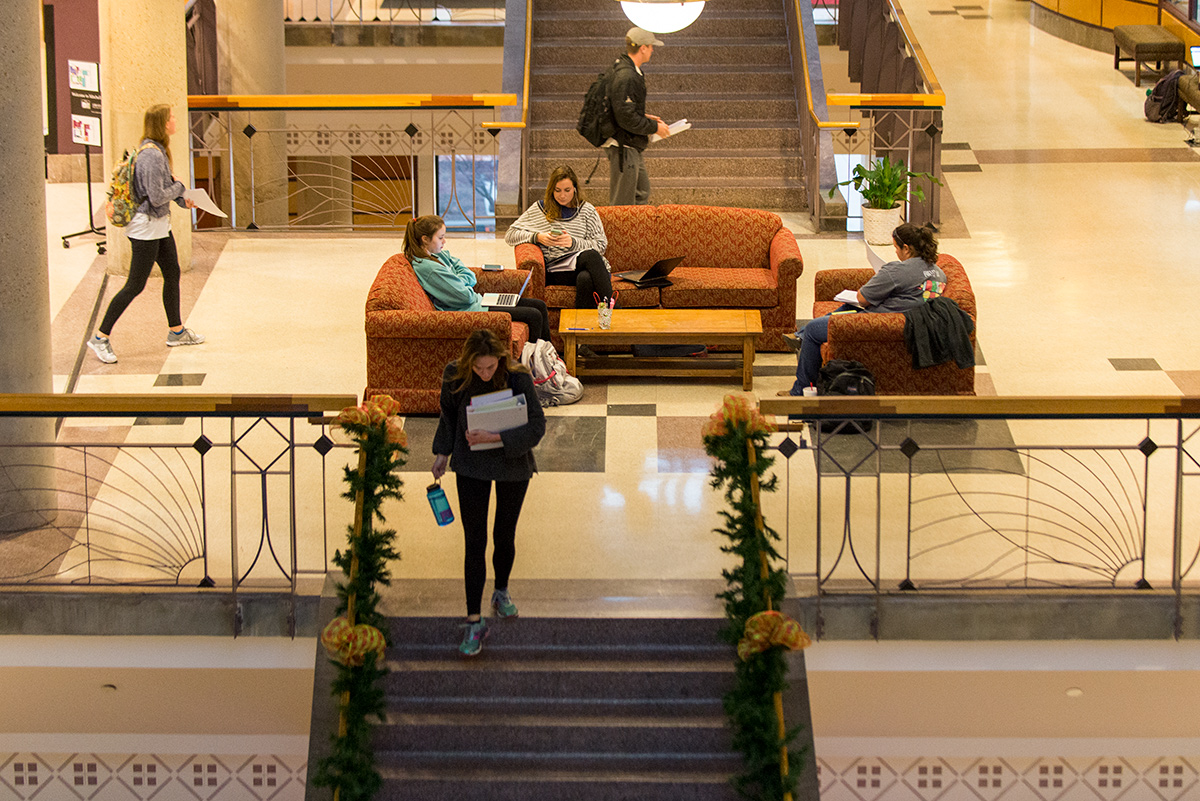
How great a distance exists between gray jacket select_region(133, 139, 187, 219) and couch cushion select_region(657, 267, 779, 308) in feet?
10.0

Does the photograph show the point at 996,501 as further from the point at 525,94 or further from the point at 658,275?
the point at 525,94

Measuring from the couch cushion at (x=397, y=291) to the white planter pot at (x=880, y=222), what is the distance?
4.21m

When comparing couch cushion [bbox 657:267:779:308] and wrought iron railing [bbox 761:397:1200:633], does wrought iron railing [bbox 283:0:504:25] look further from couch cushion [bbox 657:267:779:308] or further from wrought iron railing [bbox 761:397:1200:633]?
wrought iron railing [bbox 761:397:1200:633]

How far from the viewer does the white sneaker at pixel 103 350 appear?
8508mm

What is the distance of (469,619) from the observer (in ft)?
18.3

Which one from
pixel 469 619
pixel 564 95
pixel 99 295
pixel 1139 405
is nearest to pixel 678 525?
pixel 469 619

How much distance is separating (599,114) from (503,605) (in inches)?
222

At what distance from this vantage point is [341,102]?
11625mm

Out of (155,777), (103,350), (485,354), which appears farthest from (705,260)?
(155,777)

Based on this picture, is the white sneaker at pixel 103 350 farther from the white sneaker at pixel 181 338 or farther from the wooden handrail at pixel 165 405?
the wooden handrail at pixel 165 405

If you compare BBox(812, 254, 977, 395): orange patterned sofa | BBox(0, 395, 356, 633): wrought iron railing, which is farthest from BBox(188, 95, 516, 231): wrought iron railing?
BBox(0, 395, 356, 633): wrought iron railing

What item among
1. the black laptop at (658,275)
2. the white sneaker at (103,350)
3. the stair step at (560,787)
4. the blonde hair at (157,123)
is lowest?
the stair step at (560,787)

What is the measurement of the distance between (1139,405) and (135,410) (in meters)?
3.91

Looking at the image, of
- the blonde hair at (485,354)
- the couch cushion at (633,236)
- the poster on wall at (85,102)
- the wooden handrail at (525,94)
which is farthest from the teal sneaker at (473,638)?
the poster on wall at (85,102)
